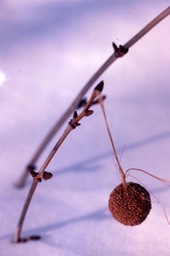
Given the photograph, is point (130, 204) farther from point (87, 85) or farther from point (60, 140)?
point (87, 85)

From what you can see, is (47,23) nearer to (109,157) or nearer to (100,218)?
(109,157)

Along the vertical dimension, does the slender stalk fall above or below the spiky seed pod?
above

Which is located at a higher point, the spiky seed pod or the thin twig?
the thin twig

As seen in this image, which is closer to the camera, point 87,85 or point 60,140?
point 60,140

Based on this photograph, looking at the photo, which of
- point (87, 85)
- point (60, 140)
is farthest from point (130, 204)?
A: point (87, 85)
